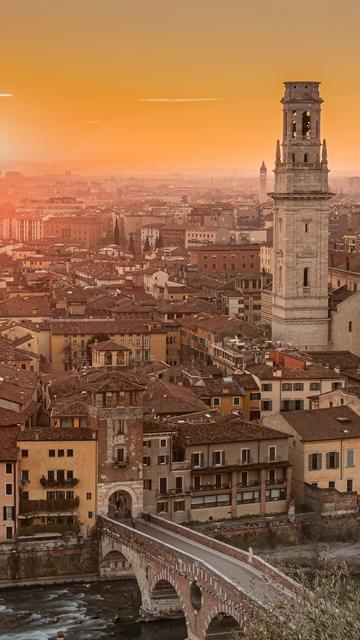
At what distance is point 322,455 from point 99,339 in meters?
15.9

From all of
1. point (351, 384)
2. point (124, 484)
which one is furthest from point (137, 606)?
point (351, 384)

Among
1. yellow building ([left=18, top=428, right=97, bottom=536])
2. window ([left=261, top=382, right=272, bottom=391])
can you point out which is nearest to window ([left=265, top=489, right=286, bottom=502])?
yellow building ([left=18, top=428, right=97, bottom=536])

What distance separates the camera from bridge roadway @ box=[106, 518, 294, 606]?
2197 cm

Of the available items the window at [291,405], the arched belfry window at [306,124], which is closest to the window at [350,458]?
the window at [291,405]

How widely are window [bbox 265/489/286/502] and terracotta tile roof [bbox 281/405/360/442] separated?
124cm

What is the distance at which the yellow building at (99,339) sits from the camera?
4694 centimetres

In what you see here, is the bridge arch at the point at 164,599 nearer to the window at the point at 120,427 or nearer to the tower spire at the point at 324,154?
the window at the point at 120,427

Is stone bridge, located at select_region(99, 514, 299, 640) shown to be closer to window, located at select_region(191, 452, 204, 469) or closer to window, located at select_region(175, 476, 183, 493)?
window, located at select_region(175, 476, 183, 493)

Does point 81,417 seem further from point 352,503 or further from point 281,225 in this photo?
point 281,225

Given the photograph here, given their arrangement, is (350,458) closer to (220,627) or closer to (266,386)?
(266,386)

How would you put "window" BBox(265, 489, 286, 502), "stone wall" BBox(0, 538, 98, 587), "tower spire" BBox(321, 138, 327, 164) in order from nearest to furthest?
"stone wall" BBox(0, 538, 98, 587)
"window" BBox(265, 489, 286, 502)
"tower spire" BBox(321, 138, 327, 164)

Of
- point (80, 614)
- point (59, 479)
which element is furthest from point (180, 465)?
point (80, 614)

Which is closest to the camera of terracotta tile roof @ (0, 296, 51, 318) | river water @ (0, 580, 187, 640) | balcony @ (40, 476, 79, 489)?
river water @ (0, 580, 187, 640)

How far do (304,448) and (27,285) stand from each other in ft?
121
